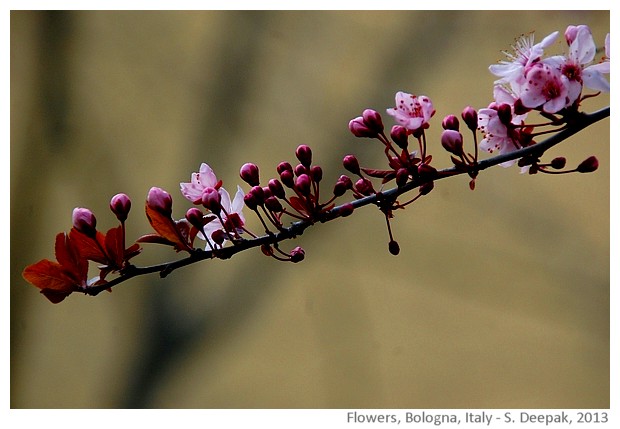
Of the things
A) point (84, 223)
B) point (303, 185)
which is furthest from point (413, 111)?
point (84, 223)

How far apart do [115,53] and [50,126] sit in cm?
44

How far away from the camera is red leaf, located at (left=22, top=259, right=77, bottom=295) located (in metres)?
0.66

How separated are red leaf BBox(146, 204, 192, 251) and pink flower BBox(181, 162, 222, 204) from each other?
0.15ft

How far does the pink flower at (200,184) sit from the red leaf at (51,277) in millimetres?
144

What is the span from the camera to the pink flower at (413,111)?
2.24ft

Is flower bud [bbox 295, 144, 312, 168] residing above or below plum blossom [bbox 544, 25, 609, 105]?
below

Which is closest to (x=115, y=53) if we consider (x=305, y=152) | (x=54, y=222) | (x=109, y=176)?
(x=109, y=176)

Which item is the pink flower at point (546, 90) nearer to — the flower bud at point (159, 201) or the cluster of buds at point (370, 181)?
the cluster of buds at point (370, 181)

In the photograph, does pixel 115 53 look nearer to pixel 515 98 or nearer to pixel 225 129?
pixel 225 129

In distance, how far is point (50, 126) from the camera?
2826 mm

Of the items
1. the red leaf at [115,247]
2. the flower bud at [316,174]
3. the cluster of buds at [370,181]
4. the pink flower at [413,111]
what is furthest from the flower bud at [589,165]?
the red leaf at [115,247]

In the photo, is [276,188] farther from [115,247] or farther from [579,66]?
[579,66]

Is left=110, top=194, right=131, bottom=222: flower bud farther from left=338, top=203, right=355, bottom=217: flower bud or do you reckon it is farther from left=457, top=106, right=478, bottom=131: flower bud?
left=457, top=106, right=478, bottom=131: flower bud

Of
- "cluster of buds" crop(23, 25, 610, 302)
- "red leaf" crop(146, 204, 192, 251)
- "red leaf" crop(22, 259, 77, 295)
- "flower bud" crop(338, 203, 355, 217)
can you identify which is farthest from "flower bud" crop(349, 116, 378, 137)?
"red leaf" crop(22, 259, 77, 295)
